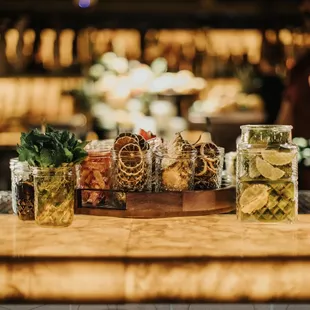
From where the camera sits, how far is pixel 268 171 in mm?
1912

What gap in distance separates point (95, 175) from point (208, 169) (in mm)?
334

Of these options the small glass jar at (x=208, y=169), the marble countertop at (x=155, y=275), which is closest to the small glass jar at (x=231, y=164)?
the small glass jar at (x=208, y=169)

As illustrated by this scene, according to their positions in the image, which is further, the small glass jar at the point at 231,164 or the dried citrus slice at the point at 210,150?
the small glass jar at the point at 231,164

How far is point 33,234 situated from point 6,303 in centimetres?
27

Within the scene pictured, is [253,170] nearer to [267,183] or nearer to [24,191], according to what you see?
[267,183]

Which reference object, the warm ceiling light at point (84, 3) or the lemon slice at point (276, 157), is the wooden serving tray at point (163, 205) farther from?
the warm ceiling light at point (84, 3)

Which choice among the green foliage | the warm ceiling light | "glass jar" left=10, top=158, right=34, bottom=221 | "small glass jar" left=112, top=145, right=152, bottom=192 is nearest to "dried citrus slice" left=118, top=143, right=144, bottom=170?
"small glass jar" left=112, top=145, right=152, bottom=192

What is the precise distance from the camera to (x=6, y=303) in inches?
62.3

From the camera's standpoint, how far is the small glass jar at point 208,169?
2.10 metres

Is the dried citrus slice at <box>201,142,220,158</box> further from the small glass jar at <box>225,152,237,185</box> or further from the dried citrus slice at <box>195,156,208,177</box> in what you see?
the small glass jar at <box>225,152,237,185</box>

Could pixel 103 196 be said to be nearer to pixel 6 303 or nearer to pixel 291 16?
pixel 6 303

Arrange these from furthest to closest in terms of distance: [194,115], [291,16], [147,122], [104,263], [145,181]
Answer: [291,16], [194,115], [147,122], [145,181], [104,263]

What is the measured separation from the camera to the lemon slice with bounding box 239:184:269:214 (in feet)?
6.24

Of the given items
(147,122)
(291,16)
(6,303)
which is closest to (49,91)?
(147,122)
